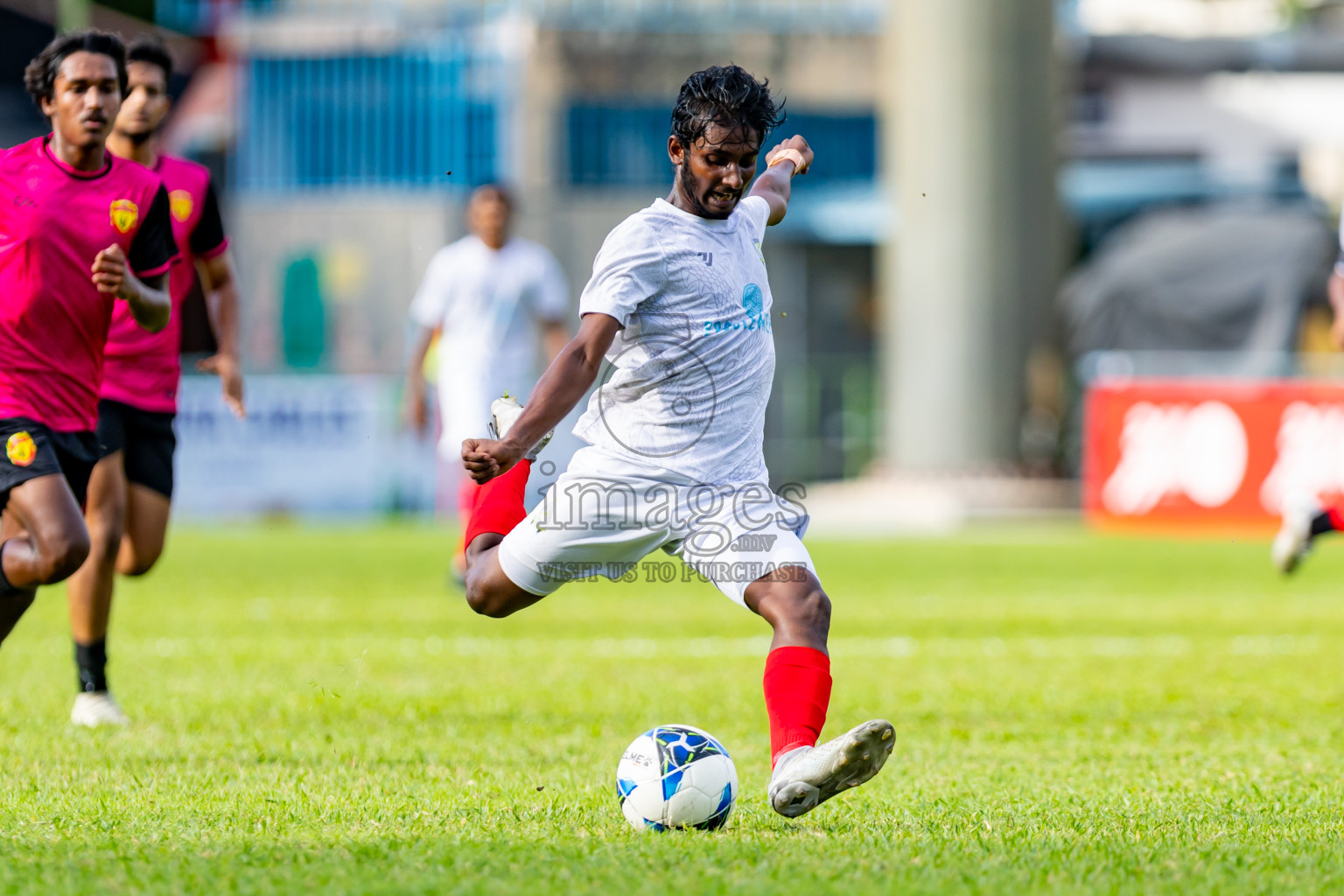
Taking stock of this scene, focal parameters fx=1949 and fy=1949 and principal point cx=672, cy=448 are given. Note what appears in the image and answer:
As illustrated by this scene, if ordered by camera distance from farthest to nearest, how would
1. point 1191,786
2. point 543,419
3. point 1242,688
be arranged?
1. point 1242,688
2. point 1191,786
3. point 543,419

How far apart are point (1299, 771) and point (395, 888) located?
2910mm

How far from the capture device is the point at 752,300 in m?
4.96

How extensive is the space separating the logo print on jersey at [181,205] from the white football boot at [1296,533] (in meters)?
5.69

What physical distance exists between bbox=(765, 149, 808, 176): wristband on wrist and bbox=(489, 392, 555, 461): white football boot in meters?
1.26

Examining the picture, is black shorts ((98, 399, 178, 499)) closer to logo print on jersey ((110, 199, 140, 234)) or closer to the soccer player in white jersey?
logo print on jersey ((110, 199, 140, 234))

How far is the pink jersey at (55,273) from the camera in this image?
5652 mm

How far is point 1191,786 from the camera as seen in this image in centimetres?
529

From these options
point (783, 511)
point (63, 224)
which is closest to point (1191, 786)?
point (783, 511)

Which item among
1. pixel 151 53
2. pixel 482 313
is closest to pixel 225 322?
pixel 151 53

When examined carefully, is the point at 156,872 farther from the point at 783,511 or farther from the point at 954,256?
the point at 954,256

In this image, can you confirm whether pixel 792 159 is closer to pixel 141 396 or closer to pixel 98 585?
pixel 141 396

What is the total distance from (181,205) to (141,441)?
849mm

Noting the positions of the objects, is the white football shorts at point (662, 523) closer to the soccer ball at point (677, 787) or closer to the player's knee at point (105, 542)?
the soccer ball at point (677, 787)

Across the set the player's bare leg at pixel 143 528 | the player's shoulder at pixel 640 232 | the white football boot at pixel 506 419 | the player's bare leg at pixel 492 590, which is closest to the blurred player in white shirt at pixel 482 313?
the player's bare leg at pixel 143 528
